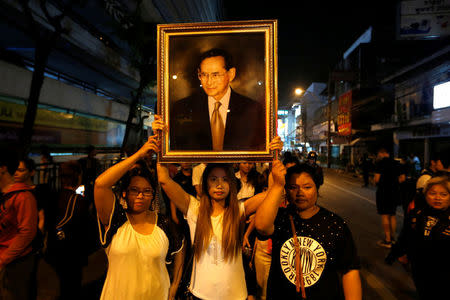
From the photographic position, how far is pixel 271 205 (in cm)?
194

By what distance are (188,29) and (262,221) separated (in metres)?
1.76

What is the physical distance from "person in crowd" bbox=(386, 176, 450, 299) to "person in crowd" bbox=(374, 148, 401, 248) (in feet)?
9.45

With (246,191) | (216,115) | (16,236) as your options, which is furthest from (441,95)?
(16,236)

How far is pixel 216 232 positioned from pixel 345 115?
31942 mm

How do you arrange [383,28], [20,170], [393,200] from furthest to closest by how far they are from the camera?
[383,28] < [393,200] < [20,170]

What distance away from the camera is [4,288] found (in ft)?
8.15

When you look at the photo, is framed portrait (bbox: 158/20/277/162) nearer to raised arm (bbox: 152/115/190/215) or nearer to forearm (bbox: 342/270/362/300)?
raised arm (bbox: 152/115/190/215)

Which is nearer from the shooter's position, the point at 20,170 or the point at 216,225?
the point at 216,225

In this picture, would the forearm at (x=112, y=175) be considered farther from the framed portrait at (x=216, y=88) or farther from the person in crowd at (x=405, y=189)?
the person in crowd at (x=405, y=189)

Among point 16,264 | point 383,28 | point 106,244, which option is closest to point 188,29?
point 106,244

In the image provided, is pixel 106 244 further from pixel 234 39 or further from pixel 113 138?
pixel 113 138

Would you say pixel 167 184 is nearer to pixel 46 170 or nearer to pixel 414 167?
pixel 46 170

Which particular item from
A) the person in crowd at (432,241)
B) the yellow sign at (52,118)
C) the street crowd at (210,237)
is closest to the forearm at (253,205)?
the street crowd at (210,237)

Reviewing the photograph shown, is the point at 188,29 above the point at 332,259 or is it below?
above
